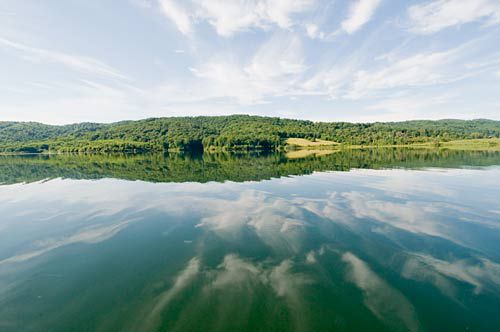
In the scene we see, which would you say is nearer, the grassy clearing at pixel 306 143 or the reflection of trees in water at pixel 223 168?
the reflection of trees in water at pixel 223 168

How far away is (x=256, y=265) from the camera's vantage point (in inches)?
398

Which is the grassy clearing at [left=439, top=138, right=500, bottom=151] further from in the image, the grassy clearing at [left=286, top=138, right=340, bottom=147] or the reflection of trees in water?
the grassy clearing at [left=286, top=138, right=340, bottom=147]

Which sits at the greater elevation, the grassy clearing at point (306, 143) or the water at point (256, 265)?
the grassy clearing at point (306, 143)

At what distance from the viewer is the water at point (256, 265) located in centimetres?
719

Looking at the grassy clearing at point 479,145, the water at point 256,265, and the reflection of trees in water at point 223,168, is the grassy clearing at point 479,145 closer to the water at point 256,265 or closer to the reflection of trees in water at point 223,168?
the reflection of trees in water at point 223,168

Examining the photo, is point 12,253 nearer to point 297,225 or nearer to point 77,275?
point 77,275

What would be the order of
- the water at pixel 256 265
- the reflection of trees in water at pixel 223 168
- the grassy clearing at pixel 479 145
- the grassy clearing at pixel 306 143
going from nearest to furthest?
the water at pixel 256 265 < the reflection of trees in water at pixel 223 168 < the grassy clearing at pixel 479 145 < the grassy clearing at pixel 306 143

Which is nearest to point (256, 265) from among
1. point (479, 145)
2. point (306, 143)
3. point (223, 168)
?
point (223, 168)

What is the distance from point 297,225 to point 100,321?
1034 cm

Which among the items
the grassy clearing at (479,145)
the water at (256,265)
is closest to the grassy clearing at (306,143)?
the grassy clearing at (479,145)

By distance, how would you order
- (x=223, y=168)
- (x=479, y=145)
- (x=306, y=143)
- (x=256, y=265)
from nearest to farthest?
1. (x=256, y=265)
2. (x=223, y=168)
3. (x=479, y=145)
4. (x=306, y=143)

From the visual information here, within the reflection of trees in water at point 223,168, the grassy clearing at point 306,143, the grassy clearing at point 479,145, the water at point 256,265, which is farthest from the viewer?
the grassy clearing at point 306,143

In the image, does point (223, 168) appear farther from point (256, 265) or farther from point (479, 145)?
point (479, 145)

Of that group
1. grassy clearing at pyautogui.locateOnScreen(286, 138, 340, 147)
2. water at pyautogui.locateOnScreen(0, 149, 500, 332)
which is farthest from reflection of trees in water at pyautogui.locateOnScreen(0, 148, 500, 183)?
grassy clearing at pyautogui.locateOnScreen(286, 138, 340, 147)
